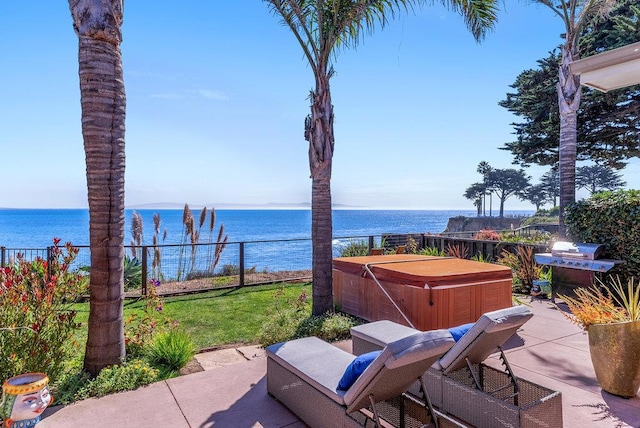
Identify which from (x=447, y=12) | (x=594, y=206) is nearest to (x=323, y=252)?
(x=447, y=12)

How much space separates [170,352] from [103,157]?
201 cm

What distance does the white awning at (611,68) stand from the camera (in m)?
4.88

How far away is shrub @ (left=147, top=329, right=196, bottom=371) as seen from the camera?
12.4ft

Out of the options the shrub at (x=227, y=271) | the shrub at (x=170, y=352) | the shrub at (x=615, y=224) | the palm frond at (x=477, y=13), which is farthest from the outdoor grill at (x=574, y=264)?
the shrub at (x=227, y=271)

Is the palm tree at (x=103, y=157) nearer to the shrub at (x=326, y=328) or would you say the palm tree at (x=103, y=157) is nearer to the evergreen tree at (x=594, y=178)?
the shrub at (x=326, y=328)

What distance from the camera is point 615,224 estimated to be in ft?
20.1

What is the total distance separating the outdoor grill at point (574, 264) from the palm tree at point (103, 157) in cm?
664

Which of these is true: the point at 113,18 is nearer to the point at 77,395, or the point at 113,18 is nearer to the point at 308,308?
the point at 77,395

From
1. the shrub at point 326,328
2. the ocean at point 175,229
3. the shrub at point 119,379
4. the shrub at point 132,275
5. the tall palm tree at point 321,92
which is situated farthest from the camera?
the ocean at point 175,229

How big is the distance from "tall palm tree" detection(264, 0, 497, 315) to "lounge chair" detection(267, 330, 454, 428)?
2057 millimetres

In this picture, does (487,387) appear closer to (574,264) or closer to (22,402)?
(22,402)

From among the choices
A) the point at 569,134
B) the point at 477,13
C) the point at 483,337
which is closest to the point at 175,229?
the point at 569,134

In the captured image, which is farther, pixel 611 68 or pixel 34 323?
pixel 611 68

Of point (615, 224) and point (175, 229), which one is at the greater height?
point (615, 224)
